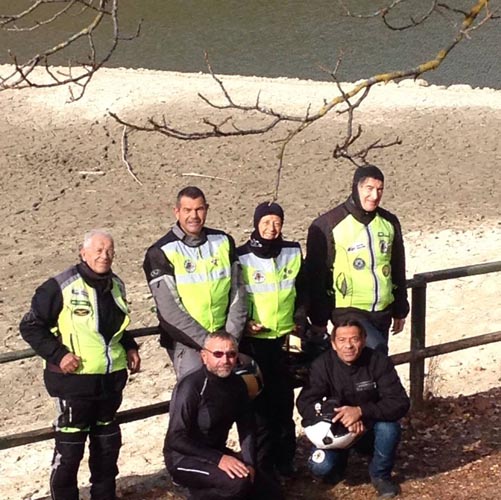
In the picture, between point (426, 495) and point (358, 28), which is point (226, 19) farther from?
point (426, 495)

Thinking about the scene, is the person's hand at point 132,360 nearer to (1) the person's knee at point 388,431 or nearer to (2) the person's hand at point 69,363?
(2) the person's hand at point 69,363

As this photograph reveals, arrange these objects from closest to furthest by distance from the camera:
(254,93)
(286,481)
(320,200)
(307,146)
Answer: (286,481), (320,200), (307,146), (254,93)

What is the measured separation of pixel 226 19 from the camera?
30391 millimetres

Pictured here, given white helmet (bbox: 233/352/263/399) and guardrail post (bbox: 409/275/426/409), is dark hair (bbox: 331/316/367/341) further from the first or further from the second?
guardrail post (bbox: 409/275/426/409)

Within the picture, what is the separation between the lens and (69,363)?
196 inches

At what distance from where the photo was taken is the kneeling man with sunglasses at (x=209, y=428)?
16.2 feet

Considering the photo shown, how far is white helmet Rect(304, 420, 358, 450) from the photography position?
5.29 metres

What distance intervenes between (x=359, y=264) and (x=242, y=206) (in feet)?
27.2

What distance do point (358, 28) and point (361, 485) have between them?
972 inches

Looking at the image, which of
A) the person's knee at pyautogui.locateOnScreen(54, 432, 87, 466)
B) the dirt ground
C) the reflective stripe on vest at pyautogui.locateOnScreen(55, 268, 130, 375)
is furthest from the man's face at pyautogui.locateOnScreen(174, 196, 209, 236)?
the dirt ground

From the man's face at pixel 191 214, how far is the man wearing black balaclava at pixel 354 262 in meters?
0.69

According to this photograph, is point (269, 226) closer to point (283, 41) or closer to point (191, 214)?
point (191, 214)

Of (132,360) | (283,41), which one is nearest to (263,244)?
(132,360)

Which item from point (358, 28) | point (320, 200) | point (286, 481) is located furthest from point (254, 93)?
point (286, 481)
